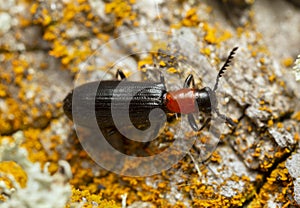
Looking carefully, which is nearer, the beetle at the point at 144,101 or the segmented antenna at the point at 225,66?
the segmented antenna at the point at 225,66

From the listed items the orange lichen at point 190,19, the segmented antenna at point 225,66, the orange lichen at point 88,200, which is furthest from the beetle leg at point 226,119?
the orange lichen at point 88,200

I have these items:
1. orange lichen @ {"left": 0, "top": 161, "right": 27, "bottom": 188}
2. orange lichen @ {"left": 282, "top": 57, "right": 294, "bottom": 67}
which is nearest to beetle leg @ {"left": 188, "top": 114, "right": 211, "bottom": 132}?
orange lichen @ {"left": 282, "top": 57, "right": 294, "bottom": 67}

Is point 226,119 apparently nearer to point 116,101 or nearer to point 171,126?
point 171,126

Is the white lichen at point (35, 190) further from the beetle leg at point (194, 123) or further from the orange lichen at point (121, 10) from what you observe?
the orange lichen at point (121, 10)

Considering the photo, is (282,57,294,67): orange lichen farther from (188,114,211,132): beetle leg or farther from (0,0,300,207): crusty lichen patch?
(188,114,211,132): beetle leg

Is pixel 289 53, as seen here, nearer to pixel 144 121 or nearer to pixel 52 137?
pixel 144 121

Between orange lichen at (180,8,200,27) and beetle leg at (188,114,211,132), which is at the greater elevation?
orange lichen at (180,8,200,27)

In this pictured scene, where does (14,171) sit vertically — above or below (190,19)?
below

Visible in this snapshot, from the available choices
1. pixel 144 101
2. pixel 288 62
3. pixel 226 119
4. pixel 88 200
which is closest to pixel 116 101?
pixel 144 101
